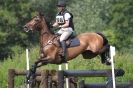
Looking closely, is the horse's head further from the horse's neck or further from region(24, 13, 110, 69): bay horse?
the horse's neck

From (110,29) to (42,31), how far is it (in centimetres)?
3323

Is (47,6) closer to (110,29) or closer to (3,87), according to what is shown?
(110,29)

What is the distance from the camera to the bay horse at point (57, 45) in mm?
13945

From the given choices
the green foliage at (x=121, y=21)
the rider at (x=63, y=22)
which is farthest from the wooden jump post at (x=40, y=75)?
the green foliage at (x=121, y=21)

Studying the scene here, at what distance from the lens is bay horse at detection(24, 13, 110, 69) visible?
13.9 metres

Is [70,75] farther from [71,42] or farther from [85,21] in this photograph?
[85,21]

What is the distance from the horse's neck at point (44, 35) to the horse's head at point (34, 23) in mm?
136

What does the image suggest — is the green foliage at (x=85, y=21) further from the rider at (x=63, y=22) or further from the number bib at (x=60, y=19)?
the number bib at (x=60, y=19)

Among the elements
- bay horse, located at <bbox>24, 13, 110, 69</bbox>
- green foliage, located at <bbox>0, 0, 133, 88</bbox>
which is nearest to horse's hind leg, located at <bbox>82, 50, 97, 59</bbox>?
bay horse, located at <bbox>24, 13, 110, 69</bbox>

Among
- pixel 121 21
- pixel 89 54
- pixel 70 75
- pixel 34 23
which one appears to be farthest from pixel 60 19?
pixel 121 21

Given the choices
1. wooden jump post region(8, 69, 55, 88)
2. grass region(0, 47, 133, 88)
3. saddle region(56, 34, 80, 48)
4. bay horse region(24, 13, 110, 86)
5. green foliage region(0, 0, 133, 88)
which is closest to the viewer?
wooden jump post region(8, 69, 55, 88)

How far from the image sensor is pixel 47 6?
59469mm

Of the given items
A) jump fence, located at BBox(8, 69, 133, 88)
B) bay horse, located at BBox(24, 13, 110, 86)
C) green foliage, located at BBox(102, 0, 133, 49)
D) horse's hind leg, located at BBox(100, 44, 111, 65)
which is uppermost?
green foliage, located at BBox(102, 0, 133, 49)

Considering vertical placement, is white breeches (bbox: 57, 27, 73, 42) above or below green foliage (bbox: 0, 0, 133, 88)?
below
